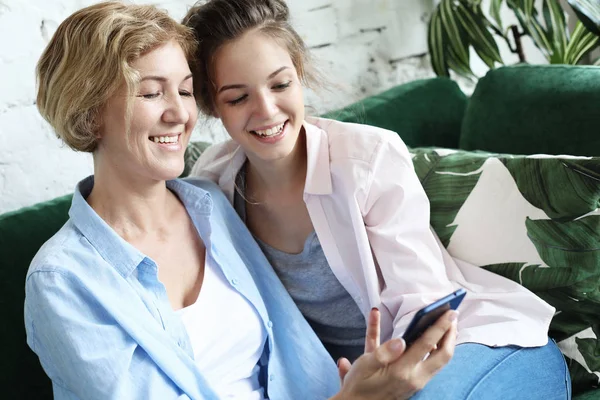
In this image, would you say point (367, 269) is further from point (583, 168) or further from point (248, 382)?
point (583, 168)

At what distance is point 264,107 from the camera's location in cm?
138

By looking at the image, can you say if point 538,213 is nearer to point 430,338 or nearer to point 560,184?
point 560,184

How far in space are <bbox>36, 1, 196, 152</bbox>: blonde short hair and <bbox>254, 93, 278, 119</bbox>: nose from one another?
195 mm

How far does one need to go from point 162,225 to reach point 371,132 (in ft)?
1.44

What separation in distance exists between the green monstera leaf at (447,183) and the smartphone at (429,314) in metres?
0.43

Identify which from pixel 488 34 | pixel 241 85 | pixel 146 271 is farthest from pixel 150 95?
pixel 488 34

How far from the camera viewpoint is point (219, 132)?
7.11ft

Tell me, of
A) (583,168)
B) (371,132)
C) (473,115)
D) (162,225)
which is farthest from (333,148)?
(473,115)

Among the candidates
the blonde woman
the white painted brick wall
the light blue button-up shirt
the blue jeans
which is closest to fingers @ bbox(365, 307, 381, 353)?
the blonde woman

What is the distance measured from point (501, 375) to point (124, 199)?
Result: 74 centimetres

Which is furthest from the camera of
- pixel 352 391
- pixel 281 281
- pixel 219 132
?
pixel 219 132

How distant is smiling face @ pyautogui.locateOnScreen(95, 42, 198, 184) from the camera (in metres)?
1.29

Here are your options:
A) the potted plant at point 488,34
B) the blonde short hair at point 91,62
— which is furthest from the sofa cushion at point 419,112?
the blonde short hair at point 91,62

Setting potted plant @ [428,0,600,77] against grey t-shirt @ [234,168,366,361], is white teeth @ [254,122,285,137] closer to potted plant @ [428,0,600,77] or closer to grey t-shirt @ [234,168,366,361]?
grey t-shirt @ [234,168,366,361]
